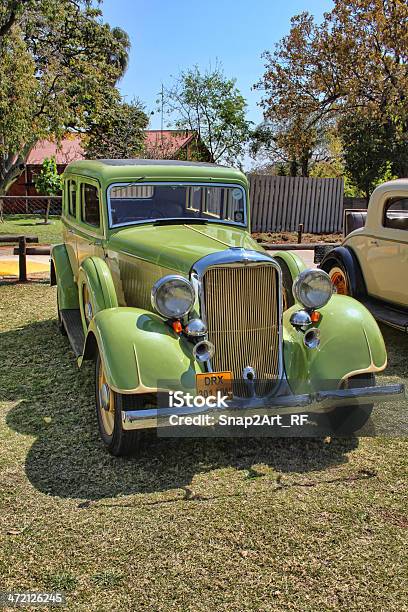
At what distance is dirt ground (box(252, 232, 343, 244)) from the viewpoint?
56.2 feet

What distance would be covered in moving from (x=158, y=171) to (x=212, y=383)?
238 centimetres

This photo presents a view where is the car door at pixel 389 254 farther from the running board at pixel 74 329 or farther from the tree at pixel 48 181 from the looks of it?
the tree at pixel 48 181

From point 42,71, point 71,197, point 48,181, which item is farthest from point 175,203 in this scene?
point 48,181

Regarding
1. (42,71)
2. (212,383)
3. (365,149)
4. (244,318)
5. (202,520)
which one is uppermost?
(42,71)

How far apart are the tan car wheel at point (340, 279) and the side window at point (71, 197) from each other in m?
3.23

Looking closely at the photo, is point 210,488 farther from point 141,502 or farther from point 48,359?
point 48,359

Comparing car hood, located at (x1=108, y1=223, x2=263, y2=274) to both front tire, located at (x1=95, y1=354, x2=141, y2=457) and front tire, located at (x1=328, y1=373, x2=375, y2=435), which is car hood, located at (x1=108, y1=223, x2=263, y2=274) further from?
front tire, located at (x1=328, y1=373, x2=375, y2=435)

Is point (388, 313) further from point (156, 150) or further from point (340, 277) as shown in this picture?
point (156, 150)

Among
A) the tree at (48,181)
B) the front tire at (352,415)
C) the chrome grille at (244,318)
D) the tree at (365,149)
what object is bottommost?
the front tire at (352,415)

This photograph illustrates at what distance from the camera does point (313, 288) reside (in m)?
4.02

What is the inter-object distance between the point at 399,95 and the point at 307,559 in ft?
58.2

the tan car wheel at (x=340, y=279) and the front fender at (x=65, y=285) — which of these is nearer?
the front fender at (x=65, y=285)

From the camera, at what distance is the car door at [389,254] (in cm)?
630

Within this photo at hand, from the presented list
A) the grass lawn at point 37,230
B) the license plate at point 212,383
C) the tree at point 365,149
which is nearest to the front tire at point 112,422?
the license plate at point 212,383
